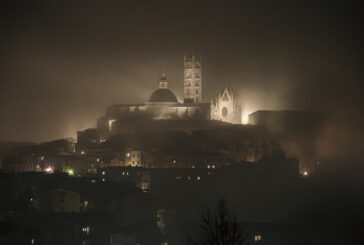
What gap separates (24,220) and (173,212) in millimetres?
13893

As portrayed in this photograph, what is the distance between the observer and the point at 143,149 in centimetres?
8556

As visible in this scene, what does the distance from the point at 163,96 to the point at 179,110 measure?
3.46 metres

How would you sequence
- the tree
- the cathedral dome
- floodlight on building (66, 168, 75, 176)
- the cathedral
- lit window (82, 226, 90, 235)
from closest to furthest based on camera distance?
the tree
lit window (82, 226, 90, 235)
floodlight on building (66, 168, 75, 176)
the cathedral
the cathedral dome

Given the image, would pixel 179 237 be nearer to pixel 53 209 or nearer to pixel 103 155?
pixel 53 209

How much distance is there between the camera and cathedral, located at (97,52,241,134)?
9631 cm

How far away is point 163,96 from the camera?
3994 inches

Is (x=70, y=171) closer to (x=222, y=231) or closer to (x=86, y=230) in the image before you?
(x=86, y=230)

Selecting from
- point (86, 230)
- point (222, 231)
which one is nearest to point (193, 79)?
point (86, 230)

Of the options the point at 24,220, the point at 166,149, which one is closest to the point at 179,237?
the point at 24,220

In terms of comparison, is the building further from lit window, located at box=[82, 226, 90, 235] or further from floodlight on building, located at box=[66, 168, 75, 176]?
lit window, located at box=[82, 226, 90, 235]

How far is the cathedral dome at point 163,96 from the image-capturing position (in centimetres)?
10125

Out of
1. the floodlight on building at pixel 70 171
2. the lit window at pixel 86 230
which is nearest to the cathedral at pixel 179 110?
the floodlight on building at pixel 70 171

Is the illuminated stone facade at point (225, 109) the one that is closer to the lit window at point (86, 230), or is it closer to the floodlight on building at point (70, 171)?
the floodlight on building at point (70, 171)

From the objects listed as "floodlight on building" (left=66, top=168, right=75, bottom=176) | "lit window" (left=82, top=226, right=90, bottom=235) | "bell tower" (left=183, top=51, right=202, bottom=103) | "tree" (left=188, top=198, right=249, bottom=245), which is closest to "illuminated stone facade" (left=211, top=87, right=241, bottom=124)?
"bell tower" (left=183, top=51, right=202, bottom=103)
